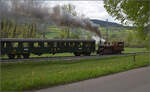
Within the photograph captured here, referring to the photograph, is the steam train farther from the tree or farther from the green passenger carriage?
the tree

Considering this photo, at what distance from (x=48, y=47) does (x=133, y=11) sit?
36.2 feet

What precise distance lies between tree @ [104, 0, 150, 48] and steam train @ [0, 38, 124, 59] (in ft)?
24.8

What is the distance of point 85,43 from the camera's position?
947 inches

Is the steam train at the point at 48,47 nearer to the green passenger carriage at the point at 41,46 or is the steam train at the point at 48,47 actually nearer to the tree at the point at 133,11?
the green passenger carriage at the point at 41,46

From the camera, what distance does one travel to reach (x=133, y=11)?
15.7 metres

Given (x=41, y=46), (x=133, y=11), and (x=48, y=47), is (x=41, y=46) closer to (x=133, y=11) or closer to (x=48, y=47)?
(x=48, y=47)

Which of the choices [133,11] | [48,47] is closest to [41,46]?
[48,47]

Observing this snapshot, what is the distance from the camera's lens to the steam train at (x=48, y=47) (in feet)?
61.2

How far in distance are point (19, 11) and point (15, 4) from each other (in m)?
0.71

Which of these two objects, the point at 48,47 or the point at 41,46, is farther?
the point at 48,47

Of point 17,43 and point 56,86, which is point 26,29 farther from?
point 56,86

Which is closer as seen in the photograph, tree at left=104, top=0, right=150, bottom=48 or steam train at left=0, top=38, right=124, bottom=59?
tree at left=104, top=0, right=150, bottom=48

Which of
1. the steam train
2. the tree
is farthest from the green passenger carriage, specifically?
the tree

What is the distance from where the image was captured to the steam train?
18645 mm
